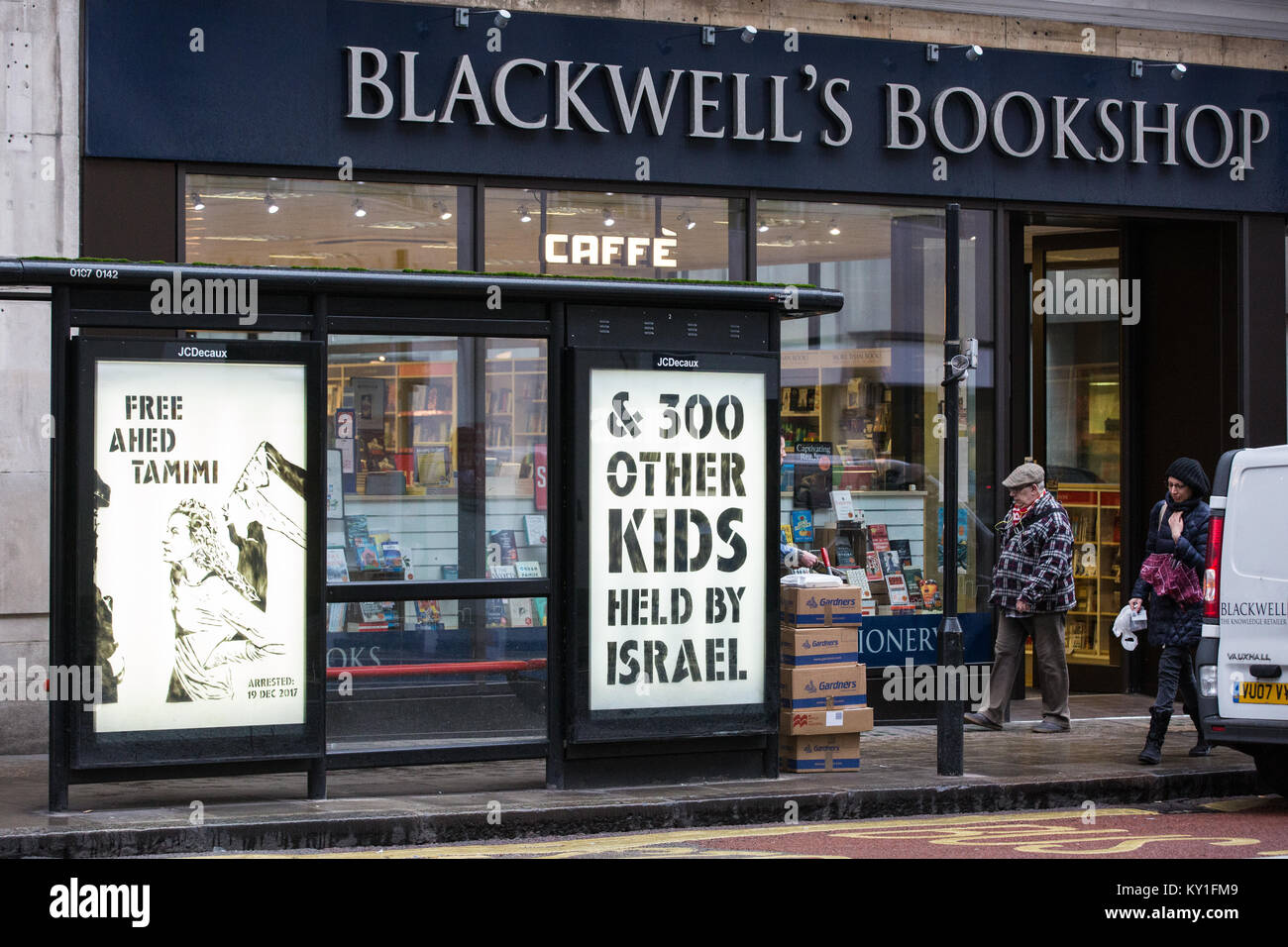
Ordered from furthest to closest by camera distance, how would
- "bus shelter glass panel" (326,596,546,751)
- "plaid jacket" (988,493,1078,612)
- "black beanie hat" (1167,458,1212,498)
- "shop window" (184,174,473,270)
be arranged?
"plaid jacket" (988,493,1078,612), "shop window" (184,174,473,270), "black beanie hat" (1167,458,1212,498), "bus shelter glass panel" (326,596,546,751)

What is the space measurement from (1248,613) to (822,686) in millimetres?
2637

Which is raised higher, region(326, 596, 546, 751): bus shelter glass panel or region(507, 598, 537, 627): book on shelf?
region(507, 598, 537, 627): book on shelf

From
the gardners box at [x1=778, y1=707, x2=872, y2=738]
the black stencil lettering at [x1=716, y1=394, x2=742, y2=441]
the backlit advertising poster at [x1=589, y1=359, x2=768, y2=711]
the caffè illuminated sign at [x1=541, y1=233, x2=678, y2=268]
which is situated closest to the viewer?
the backlit advertising poster at [x1=589, y1=359, x2=768, y2=711]

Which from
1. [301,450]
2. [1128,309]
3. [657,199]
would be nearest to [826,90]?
[657,199]

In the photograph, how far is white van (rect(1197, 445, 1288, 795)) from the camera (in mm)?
9500

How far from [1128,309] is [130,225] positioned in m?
9.01

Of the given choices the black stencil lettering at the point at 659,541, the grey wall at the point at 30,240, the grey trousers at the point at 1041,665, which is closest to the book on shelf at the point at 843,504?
the grey trousers at the point at 1041,665

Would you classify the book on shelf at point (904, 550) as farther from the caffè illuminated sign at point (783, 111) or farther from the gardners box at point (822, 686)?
the caffè illuminated sign at point (783, 111)

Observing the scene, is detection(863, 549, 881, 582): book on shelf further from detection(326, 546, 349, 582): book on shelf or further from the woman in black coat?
detection(326, 546, 349, 582): book on shelf

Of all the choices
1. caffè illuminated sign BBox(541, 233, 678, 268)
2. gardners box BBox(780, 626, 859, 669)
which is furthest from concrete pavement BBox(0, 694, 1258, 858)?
caffè illuminated sign BBox(541, 233, 678, 268)

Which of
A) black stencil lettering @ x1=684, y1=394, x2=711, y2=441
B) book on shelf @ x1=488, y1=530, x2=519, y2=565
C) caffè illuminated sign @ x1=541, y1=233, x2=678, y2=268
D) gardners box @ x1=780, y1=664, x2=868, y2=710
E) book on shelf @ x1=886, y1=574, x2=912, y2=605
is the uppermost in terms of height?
caffè illuminated sign @ x1=541, y1=233, x2=678, y2=268

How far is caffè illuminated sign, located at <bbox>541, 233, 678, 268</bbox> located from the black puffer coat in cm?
436

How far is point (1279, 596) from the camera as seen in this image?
9.48m

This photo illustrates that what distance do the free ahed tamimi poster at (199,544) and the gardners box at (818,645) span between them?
3172mm
